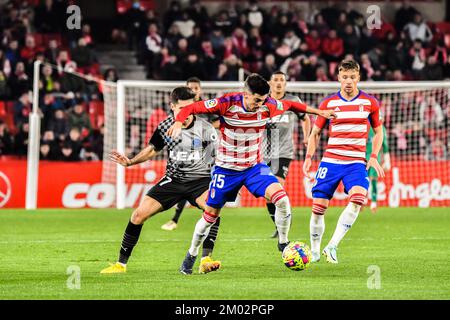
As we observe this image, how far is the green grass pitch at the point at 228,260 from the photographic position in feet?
29.5

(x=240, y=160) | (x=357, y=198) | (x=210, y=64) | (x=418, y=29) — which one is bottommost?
(x=357, y=198)

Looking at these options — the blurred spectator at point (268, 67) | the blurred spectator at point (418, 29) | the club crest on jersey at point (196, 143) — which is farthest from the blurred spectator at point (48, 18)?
the club crest on jersey at point (196, 143)

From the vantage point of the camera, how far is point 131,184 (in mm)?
21188

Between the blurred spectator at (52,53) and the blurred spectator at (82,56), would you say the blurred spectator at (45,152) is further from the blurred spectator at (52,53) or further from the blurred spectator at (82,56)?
the blurred spectator at (82,56)

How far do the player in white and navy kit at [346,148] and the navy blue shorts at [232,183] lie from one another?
117 cm

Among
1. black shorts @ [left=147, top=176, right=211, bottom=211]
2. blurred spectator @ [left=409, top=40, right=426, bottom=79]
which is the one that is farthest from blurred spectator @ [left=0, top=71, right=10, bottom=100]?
black shorts @ [left=147, top=176, right=211, bottom=211]

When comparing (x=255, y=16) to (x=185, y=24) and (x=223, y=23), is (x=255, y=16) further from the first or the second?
(x=185, y=24)

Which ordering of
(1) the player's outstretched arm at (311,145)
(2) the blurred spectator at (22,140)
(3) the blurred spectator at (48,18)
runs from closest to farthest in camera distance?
(1) the player's outstretched arm at (311,145) < (2) the blurred spectator at (22,140) < (3) the blurred spectator at (48,18)

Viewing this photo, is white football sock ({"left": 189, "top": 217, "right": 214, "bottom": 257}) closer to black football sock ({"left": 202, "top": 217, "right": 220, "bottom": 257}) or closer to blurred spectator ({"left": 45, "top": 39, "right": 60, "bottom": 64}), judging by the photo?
black football sock ({"left": 202, "top": 217, "right": 220, "bottom": 257})

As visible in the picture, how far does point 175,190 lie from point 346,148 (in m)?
1.97

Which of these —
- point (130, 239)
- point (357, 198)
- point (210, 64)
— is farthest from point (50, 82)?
point (357, 198)

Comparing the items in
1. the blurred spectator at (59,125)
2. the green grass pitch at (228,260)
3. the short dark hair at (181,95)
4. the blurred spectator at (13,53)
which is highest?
the blurred spectator at (13,53)

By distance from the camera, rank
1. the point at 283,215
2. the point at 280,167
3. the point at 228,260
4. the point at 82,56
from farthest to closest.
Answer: the point at 82,56, the point at 280,167, the point at 228,260, the point at 283,215

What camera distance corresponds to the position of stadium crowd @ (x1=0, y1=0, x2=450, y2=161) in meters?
22.8
